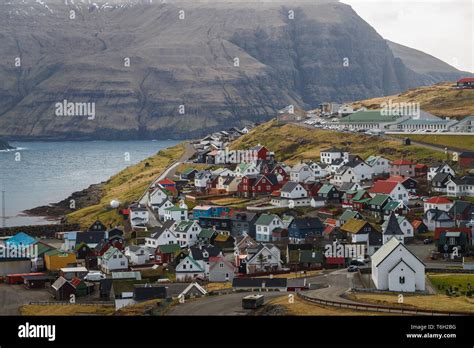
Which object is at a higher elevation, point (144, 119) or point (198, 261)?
point (144, 119)

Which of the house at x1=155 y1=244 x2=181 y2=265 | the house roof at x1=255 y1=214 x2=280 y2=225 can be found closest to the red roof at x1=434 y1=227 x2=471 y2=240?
the house roof at x1=255 y1=214 x2=280 y2=225

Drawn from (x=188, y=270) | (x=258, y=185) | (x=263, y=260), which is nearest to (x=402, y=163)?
(x=258, y=185)

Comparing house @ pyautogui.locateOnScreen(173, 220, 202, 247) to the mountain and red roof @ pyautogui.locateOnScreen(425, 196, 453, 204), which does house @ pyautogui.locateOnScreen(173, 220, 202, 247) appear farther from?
the mountain

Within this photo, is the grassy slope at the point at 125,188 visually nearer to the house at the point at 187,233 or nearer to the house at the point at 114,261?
the house at the point at 187,233
